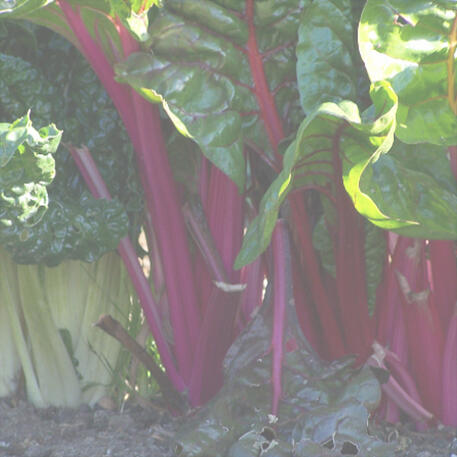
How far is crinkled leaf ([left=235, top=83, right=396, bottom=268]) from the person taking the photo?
99cm

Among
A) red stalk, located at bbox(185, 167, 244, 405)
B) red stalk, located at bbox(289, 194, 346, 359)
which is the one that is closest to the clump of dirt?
red stalk, located at bbox(185, 167, 244, 405)

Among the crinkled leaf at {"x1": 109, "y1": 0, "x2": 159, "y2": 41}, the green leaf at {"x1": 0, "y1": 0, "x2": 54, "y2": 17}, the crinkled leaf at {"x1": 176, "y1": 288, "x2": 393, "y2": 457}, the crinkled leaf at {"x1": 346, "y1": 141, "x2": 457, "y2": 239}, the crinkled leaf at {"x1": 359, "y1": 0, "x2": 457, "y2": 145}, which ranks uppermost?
the green leaf at {"x1": 0, "y1": 0, "x2": 54, "y2": 17}

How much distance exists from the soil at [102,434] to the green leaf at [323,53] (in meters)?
0.52

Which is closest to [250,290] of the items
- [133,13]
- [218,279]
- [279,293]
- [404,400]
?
[218,279]

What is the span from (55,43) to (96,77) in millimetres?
115

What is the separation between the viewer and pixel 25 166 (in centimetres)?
→ 108

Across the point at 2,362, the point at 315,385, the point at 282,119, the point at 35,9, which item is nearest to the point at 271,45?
the point at 282,119

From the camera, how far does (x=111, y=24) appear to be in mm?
1314

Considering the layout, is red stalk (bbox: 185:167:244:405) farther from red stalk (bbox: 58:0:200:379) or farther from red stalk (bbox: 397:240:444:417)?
red stalk (bbox: 397:240:444:417)

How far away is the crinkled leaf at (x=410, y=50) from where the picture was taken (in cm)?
111

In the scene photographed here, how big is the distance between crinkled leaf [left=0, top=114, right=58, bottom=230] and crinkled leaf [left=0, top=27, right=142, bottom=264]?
165mm

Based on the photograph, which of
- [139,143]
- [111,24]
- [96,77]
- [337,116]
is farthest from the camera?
[96,77]

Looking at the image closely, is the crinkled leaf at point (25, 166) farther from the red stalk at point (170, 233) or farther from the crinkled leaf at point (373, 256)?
the crinkled leaf at point (373, 256)

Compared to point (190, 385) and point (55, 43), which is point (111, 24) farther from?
point (190, 385)
